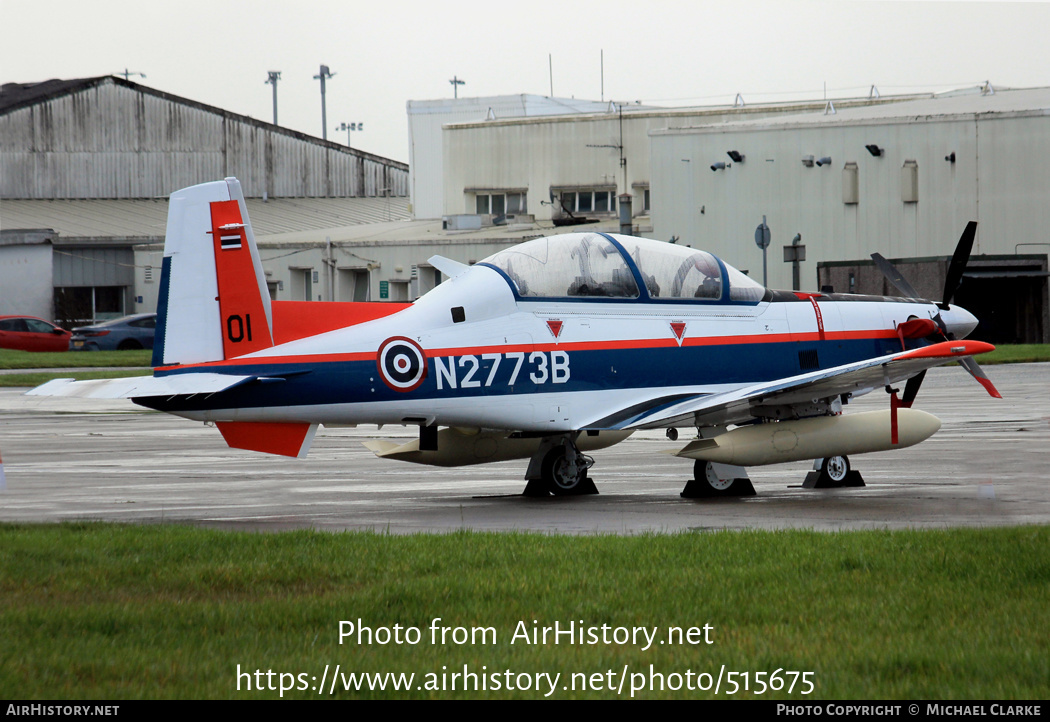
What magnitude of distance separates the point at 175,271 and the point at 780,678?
749cm

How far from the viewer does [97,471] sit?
15086 millimetres

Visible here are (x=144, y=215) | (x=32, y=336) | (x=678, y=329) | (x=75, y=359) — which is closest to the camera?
(x=678, y=329)

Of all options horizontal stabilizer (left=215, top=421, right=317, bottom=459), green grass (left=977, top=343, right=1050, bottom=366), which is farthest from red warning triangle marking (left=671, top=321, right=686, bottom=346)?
green grass (left=977, top=343, right=1050, bottom=366)

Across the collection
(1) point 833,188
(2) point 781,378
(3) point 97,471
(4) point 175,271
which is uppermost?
(1) point 833,188

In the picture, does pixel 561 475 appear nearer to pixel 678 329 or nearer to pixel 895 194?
pixel 678 329

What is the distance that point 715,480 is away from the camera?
476 inches

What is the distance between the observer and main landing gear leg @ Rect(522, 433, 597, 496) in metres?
12.5

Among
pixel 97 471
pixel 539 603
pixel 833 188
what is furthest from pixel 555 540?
pixel 833 188

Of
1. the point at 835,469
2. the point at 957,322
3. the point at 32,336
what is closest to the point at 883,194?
the point at 957,322

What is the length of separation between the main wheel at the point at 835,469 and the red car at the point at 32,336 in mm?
37794

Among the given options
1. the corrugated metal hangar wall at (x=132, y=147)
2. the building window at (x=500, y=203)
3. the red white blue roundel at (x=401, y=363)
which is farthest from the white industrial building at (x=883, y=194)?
the red white blue roundel at (x=401, y=363)

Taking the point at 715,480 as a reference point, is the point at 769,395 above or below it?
above

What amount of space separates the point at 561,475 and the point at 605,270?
85.6 inches
